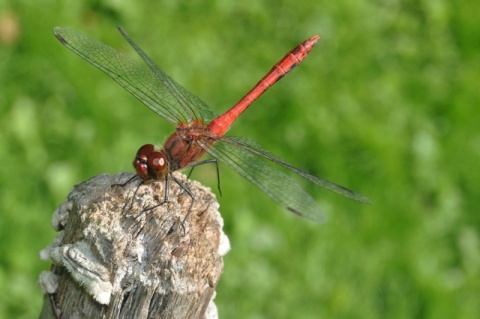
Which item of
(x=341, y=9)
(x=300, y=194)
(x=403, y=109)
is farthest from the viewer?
(x=341, y=9)

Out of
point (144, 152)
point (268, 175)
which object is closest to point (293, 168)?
point (268, 175)

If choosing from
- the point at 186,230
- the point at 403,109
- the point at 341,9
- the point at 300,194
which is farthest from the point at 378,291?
the point at 186,230

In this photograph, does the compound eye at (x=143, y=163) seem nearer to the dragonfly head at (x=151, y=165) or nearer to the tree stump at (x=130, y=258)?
the dragonfly head at (x=151, y=165)

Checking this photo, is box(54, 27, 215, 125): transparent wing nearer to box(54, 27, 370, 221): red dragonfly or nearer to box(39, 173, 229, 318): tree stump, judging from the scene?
box(54, 27, 370, 221): red dragonfly

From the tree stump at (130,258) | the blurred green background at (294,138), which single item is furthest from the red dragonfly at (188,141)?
the blurred green background at (294,138)

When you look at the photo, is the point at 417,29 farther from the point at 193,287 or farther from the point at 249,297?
the point at 193,287

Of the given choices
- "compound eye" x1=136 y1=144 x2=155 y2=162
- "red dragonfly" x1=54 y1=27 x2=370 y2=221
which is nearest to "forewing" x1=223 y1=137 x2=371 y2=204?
"red dragonfly" x1=54 y1=27 x2=370 y2=221

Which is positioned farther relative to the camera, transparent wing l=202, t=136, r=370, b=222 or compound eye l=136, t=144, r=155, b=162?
transparent wing l=202, t=136, r=370, b=222
